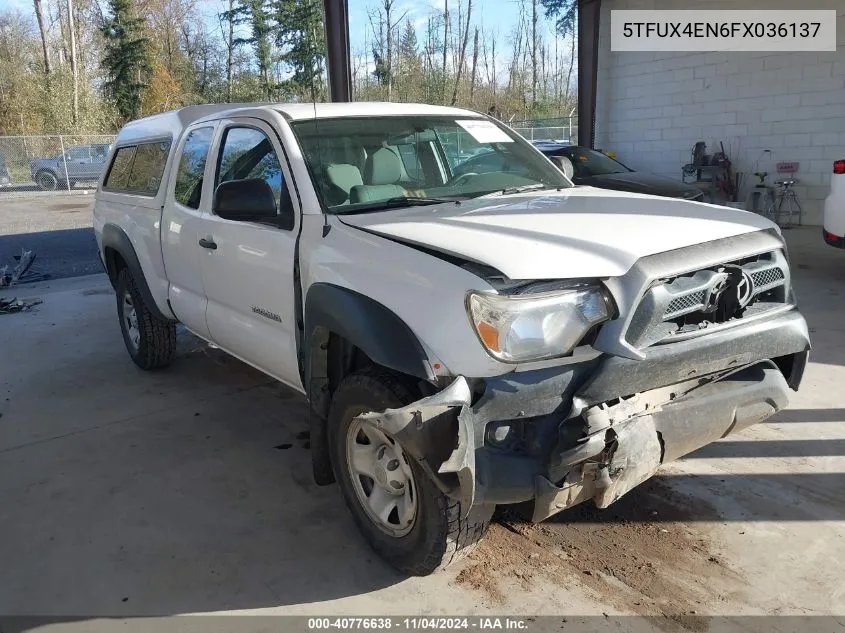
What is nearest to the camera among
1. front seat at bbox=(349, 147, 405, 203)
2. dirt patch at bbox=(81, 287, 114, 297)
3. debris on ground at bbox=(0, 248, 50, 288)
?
front seat at bbox=(349, 147, 405, 203)

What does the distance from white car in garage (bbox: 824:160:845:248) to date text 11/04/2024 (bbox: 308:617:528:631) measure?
5912 mm

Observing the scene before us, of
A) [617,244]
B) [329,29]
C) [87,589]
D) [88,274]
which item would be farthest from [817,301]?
[88,274]

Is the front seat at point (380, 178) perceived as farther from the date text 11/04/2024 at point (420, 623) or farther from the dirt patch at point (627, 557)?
the date text 11/04/2024 at point (420, 623)

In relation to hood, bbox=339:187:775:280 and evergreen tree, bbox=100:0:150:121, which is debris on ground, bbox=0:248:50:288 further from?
evergreen tree, bbox=100:0:150:121

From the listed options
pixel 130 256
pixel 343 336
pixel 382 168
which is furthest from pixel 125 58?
pixel 343 336

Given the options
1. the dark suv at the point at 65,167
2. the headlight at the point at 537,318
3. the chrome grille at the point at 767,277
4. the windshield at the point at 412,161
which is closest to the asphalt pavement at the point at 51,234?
the dark suv at the point at 65,167

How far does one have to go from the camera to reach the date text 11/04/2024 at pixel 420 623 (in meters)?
2.62

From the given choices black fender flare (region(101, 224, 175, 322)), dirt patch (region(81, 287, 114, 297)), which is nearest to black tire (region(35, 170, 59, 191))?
dirt patch (region(81, 287, 114, 297))

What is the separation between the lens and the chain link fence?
25.7m

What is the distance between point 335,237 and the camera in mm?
3068

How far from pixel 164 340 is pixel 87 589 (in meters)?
2.92

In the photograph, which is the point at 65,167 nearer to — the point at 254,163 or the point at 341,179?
the point at 254,163

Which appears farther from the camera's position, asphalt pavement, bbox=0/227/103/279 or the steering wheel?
asphalt pavement, bbox=0/227/103/279

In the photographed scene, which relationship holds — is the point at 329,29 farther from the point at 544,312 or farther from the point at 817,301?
the point at 544,312
